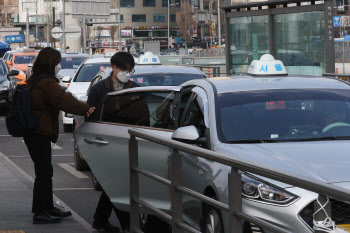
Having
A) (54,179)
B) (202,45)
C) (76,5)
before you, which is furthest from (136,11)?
(54,179)

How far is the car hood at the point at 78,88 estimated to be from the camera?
20641mm

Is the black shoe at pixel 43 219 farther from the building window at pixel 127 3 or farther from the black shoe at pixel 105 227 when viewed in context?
the building window at pixel 127 3

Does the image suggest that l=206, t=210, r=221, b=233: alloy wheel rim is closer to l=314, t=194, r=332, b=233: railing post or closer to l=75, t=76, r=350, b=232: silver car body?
l=75, t=76, r=350, b=232: silver car body

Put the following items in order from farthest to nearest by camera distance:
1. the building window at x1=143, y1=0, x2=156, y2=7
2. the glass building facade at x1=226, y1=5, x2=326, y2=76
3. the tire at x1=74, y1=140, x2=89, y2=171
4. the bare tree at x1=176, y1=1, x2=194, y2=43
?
the building window at x1=143, y1=0, x2=156, y2=7 < the bare tree at x1=176, y1=1, x2=194, y2=43 < the glass building facade at x1=226, y1=5, x2=326, y2=76 < the tire at x1=74, y1=140, x2=89, y2=171

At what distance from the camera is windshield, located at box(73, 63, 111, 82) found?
70.8ft

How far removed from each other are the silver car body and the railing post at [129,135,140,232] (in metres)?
0.09

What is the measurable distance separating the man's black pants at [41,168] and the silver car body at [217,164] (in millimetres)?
335

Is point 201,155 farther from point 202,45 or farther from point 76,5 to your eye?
point 202,45

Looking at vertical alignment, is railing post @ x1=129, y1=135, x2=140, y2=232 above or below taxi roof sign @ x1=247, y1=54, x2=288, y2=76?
below

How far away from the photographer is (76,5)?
52344 mm

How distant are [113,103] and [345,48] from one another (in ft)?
122

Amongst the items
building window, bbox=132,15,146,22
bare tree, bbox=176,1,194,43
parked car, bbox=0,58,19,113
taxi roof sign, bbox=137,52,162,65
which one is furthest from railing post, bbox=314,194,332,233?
building window, bbox=132,15,146,22

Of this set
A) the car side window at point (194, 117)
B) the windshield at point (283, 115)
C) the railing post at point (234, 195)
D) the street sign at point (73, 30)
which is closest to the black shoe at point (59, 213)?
the car side window at point (194, 117)

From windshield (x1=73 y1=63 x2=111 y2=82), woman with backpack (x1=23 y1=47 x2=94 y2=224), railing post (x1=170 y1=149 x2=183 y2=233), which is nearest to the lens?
railing post (x1=170 y1=149 x2=183 y2=233)
